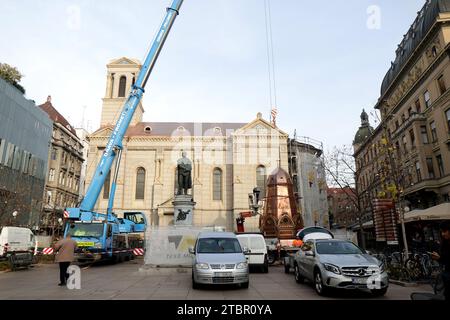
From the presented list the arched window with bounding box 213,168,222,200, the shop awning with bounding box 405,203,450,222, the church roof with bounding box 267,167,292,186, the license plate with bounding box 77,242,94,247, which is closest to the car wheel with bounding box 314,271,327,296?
the shop awning with bounding box 405,203,450,222

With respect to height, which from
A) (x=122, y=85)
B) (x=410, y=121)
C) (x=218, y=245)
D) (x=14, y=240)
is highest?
(x=122, y=85)

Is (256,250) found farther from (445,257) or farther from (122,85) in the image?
(122,85)

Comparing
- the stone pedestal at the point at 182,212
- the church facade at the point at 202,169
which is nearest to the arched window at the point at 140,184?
the church facade at the point at 202,169

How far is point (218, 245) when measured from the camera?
1100 cm

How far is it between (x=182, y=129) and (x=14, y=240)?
107 feet

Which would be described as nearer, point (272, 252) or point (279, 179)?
point (272, 252)

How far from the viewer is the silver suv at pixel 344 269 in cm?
808

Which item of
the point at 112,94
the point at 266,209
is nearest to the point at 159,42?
the point at 266,209

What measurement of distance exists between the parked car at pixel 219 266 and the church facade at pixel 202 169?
2931cm

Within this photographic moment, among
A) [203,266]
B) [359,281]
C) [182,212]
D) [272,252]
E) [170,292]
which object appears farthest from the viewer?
[182,212]

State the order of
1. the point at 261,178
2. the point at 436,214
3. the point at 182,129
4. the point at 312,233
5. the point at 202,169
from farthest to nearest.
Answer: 1. the point at 182,129
2. the point at 202,169
3. the point at 261,178
4. the point at 312,233
5. the point at 436,214

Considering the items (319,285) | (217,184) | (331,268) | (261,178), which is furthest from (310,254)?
(217,184)

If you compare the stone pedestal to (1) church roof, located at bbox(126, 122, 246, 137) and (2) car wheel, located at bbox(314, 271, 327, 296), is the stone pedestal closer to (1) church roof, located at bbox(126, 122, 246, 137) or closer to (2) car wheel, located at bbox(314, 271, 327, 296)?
(2) car wheel, located at bbox(314, 271, 327, 296)

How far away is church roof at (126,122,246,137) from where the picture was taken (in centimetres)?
4856
